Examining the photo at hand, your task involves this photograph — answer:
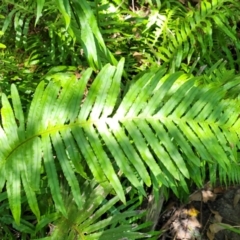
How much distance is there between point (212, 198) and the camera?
2641 millimetres

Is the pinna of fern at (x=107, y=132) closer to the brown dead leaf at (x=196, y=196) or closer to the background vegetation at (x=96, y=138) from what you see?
the background vegetation at (x=96, y=138)

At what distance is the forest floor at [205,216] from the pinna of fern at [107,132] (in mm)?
729

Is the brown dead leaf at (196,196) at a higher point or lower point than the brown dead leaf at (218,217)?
higher

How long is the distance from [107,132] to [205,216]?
3.77 ft

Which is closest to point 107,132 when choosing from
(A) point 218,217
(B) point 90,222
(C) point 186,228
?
(B) point 90,222

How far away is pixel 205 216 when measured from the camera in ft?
8.48

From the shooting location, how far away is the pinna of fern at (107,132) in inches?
63.6

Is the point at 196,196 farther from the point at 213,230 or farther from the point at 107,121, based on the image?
the point at 107,121

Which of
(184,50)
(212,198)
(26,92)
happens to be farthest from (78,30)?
(212,198)

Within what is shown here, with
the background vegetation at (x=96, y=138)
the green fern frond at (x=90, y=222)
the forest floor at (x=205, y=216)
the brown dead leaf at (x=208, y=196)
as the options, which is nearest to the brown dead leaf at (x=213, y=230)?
the forest floor at (x=205, y=216)

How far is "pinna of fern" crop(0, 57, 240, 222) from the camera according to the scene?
162 cm

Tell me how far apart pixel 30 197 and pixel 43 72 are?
47.3 inches

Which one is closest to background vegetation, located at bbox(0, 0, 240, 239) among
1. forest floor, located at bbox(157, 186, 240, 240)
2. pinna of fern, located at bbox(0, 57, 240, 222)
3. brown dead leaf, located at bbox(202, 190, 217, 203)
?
pinna of fern, located at bbox(0, 57, 240, 222)

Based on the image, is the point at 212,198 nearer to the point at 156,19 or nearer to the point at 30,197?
the point at 156,19
